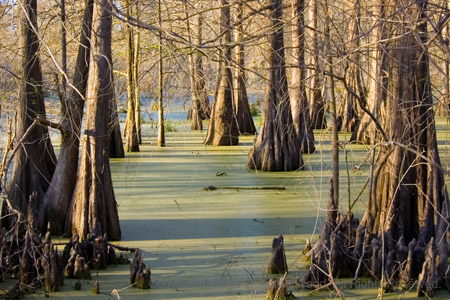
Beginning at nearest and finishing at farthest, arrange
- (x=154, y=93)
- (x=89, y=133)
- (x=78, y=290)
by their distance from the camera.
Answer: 1. (x=78, y=290)
2. (x=154, y=93)
3. (x=89, y=133)

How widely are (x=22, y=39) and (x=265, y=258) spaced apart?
3.23 metres

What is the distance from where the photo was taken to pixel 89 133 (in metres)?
6.37

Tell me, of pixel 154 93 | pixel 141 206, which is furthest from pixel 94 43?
pixel 141 206

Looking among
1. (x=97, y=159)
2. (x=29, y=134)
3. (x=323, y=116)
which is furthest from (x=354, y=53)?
(x=29, y=134)

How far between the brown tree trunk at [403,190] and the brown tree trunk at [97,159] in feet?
6.43

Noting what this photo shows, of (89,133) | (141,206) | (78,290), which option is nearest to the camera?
(78,290)

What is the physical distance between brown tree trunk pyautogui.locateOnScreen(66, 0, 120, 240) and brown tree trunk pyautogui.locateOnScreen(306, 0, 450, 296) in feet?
6.43

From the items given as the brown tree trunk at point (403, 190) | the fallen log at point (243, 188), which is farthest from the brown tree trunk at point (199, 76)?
the brown tree trunk at point (403, 190)

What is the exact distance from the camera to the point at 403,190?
18.7 ft

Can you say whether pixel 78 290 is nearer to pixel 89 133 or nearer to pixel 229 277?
pixel 229 277

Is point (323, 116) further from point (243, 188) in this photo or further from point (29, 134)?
point (243, 188)

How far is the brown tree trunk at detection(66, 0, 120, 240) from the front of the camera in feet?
20.5

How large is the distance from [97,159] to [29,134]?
108 centimetres

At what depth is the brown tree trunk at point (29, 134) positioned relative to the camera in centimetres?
694
